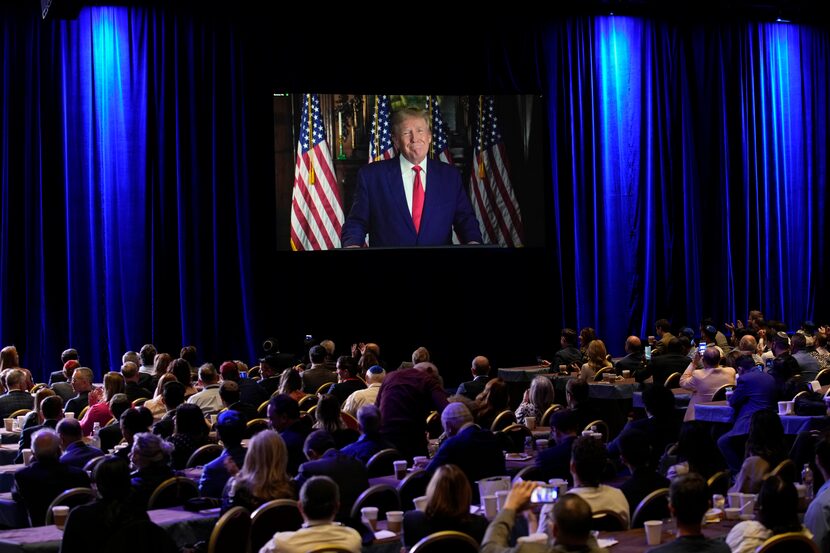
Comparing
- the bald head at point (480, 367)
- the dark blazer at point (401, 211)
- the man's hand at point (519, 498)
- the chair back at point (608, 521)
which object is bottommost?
the chair back at point (608, 521)

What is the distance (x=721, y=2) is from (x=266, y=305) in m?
8.52

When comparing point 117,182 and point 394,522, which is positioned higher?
point 117,182

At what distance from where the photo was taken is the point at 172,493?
6.93m

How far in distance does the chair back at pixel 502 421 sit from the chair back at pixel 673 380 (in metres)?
3.64

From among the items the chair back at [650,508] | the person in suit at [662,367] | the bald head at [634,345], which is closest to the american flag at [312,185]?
the bald head at [634,345]

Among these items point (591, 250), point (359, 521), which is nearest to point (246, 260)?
point (591, 250)

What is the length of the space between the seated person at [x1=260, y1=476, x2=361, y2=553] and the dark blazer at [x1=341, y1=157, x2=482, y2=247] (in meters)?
12.1

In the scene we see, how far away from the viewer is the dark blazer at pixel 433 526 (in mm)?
5238

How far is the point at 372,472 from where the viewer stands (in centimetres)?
797

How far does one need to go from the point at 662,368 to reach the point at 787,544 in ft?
27.8

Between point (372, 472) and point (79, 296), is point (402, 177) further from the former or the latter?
point (372, 472)

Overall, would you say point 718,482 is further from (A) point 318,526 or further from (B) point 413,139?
(B) point 413,139

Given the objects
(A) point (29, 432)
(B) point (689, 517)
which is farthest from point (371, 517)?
(A) point (29, 432)

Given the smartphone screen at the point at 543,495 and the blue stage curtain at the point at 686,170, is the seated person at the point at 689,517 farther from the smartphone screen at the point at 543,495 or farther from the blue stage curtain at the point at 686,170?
the blue stage curtain at the point at 686,170
